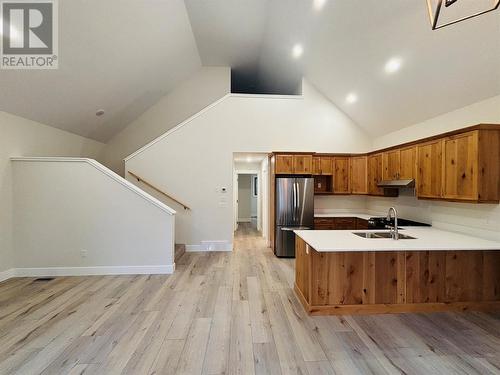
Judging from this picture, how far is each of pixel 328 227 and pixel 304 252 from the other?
2.46 meters

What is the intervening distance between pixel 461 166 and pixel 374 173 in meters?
2.06

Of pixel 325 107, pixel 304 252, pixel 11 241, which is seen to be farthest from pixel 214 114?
pixel 11 241

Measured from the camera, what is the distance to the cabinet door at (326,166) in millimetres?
5445

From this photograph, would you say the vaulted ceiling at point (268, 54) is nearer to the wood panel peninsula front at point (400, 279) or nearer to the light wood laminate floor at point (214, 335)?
the wood panel peninsula front at point (400, 279)

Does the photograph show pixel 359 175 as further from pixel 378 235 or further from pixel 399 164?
pixel 378 235

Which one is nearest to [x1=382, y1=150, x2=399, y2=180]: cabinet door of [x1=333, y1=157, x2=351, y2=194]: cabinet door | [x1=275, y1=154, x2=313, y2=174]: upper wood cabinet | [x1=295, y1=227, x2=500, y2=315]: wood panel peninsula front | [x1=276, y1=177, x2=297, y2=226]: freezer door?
[x1=333, y1=157, x2=351, y2=194]: cabinet door

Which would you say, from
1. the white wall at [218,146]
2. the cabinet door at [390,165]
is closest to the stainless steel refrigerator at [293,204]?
the white wall at [218,146]

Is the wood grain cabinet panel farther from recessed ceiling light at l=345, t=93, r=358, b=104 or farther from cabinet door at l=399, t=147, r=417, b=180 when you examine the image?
recessed ceiling light at l=345, t=93, r=358, b=104

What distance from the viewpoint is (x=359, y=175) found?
5344mm

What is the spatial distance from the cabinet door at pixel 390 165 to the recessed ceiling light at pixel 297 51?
2.77 m

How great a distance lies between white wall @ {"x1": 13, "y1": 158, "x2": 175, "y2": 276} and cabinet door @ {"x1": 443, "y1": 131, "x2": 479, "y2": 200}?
13.8 ft

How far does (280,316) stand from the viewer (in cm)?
265

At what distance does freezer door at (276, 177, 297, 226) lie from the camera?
504cm

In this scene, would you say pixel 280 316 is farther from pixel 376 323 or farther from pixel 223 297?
pixel 376 323
